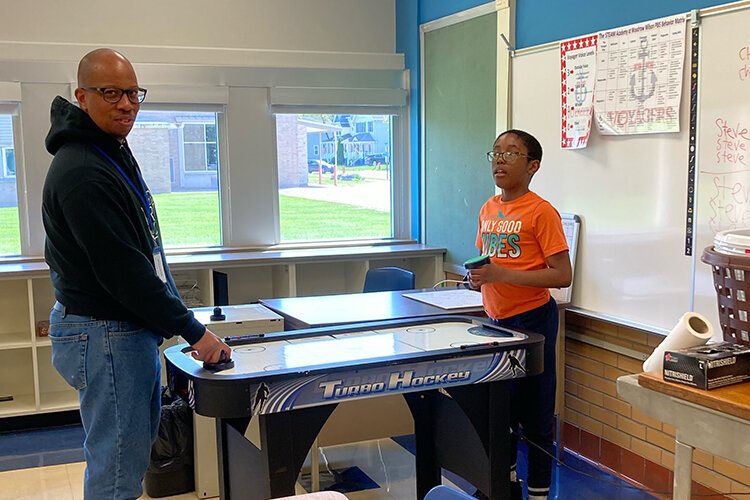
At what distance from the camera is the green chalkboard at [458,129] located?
4.41 meters

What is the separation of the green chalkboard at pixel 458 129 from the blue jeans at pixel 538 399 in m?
1.63

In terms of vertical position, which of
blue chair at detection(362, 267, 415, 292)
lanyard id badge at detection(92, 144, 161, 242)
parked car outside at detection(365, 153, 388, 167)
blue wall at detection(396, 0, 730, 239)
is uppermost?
blue wall at detection(396, 0, 730, 239)

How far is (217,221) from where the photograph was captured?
5.11 metres

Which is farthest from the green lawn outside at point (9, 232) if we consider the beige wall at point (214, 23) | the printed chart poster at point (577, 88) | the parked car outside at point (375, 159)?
the printed chart poster at point (577, 88)

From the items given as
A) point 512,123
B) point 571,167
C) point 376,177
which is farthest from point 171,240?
point 571,167

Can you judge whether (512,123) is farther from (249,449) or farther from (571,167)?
(249,449)

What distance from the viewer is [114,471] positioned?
2104 mm

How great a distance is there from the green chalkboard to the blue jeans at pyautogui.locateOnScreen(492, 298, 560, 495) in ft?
5.35

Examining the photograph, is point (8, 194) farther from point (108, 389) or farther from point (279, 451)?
point (279, 451)

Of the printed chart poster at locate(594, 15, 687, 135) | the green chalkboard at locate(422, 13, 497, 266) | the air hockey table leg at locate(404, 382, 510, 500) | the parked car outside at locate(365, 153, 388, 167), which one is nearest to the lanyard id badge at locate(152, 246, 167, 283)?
the air hockey table leg at locate(404, 382, 510, 500)

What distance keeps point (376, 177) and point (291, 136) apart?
0.70m

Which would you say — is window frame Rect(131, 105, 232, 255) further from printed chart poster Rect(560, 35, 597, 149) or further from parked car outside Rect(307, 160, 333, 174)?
printed chart poster Rect(560, 35, 597, 149)

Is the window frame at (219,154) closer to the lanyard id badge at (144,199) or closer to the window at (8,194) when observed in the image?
the window at (8,194)

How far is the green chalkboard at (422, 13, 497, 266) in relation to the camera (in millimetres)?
4406
